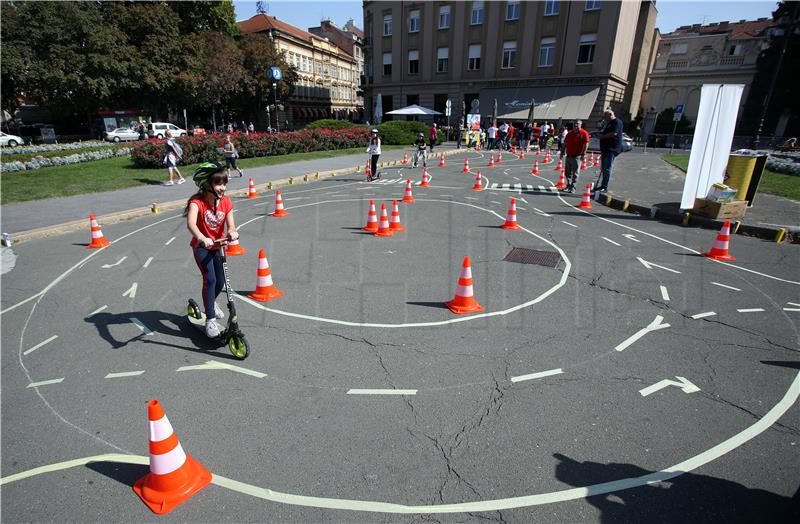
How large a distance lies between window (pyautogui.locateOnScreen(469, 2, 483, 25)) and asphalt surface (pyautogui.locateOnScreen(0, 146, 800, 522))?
140ft

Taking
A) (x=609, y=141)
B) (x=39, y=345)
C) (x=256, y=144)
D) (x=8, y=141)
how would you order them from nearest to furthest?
(x=39, y=345) → (x=609, y=141) → (x=256, y=144) → (x=8, y=141)

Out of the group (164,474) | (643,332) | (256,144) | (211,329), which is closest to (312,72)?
(256,144)

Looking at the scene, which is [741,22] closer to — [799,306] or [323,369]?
[799,306]

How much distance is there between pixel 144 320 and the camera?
5672mm

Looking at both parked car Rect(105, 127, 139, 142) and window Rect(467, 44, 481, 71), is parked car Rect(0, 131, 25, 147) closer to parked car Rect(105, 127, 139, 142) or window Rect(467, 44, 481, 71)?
parked car Rect(105, 127, 139, 142)

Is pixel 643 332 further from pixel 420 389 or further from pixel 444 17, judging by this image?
pixel 444 17

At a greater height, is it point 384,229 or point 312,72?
point 312,72

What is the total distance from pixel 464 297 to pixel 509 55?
43152 millimetres

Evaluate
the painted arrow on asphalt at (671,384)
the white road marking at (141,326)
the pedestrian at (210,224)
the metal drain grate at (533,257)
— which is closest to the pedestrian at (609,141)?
the metal drain grate at (533,257)

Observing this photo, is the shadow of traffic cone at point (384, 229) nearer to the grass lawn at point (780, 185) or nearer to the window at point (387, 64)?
the grass lawn at point (780, 185)

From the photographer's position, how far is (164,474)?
9.77 feet

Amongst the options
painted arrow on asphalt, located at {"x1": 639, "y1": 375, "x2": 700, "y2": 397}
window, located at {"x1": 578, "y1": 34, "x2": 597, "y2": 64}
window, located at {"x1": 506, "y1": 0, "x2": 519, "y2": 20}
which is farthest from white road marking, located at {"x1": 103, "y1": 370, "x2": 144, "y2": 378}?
window, located at {"x1": 506, "y1": 0, "x2": 519, "y2": 20}

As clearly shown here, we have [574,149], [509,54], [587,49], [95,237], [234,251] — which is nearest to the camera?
[234,251]

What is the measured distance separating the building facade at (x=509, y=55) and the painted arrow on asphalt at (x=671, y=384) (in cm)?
3162
